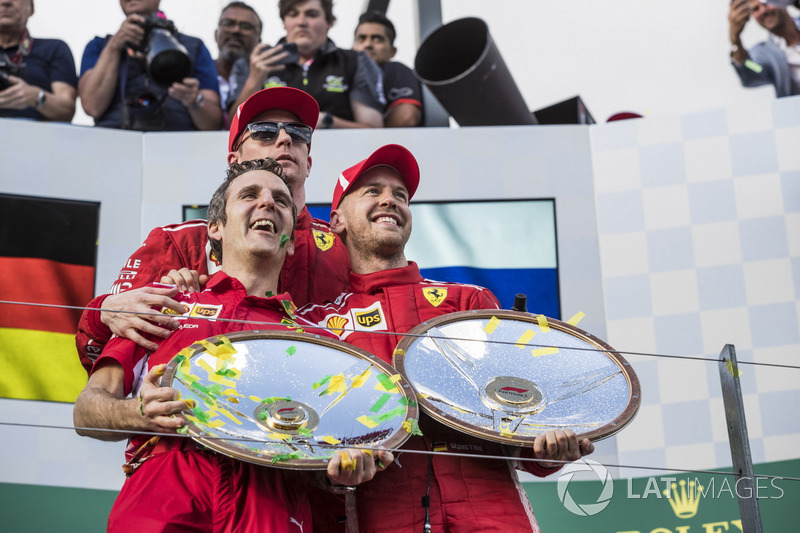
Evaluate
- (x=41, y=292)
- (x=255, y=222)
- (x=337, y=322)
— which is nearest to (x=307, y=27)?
(x=41, y=292)

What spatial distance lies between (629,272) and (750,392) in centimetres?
91

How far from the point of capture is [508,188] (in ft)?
20.8

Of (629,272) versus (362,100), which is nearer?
(629,272)

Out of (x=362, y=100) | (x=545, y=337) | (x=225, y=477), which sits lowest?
(x=225, y=477)

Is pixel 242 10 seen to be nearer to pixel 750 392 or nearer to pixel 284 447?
pixel 750 392

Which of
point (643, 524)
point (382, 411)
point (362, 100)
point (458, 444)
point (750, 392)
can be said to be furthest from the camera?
point (362, 100)

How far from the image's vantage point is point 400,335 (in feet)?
11.4

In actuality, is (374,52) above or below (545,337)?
above

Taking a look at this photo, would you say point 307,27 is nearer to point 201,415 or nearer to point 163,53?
point 163,53

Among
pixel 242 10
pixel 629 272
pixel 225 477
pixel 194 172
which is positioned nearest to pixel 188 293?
pixel 225 477

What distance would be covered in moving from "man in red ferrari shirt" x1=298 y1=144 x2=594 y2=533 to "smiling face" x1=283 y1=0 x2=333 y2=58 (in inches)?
95.4

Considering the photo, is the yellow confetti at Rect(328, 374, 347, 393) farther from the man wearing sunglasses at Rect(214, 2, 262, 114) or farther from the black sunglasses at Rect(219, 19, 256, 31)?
the black sunglasses at Rect(219, 19, 256, 31)

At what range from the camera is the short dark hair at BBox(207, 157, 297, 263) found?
3.80 metres

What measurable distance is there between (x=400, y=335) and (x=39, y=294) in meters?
2.97
